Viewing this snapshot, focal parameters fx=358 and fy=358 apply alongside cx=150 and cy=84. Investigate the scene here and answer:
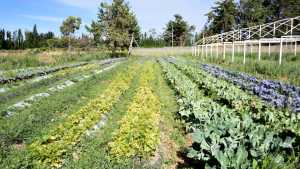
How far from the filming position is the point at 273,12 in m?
67.2

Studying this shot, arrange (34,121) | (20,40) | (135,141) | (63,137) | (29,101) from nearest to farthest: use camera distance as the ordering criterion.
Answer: (135,141) < (63,137) < (34,121) < (29,101) < (20,40)

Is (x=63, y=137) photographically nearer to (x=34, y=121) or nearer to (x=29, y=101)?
(x=34, y=121)

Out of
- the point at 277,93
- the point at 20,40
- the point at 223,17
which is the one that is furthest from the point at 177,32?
the point at 277,93

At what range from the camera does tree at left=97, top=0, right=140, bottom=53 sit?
45406mm

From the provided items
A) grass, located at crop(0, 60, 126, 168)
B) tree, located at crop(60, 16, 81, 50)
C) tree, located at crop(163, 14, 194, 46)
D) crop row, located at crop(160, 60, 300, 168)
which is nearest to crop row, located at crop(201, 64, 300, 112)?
crop row, located at crop(160, 60, 300, 168)

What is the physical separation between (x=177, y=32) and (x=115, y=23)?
110 ft

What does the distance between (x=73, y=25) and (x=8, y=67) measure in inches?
2422

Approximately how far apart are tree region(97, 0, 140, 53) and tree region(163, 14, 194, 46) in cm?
2947

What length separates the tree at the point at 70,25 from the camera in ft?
279

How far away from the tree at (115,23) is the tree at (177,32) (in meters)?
29.5

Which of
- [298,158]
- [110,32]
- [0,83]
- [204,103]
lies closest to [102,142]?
[204,103]

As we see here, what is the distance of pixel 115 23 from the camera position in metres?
46.6

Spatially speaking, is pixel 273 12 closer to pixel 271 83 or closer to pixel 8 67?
pixel 8 67

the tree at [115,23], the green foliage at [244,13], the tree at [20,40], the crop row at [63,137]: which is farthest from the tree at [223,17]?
the crop row at [63,137]
